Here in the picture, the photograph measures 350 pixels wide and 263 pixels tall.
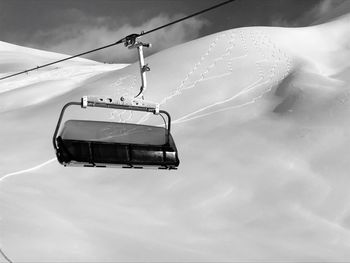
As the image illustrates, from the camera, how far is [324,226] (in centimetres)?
916

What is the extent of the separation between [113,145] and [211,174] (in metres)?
6.07

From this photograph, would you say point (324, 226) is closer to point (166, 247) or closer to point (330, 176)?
point (330, 176)

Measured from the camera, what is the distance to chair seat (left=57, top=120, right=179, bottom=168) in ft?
16.5

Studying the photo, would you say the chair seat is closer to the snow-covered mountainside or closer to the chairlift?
the chairlift

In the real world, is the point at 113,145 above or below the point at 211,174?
below

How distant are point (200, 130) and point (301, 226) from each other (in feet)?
15.2

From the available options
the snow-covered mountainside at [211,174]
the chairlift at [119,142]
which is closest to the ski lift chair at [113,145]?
the chairlift at [119,142]

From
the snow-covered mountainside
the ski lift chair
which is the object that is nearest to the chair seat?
the ski lift chair

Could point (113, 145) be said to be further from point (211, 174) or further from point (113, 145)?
point (211, 174)

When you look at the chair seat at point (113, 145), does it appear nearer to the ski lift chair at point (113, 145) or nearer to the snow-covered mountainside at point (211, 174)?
the ski lift chair at point (113, 145)

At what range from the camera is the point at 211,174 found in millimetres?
11055

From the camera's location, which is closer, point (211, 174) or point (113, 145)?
point (113, 145)

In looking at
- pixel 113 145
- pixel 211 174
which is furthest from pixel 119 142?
pixel 211 174

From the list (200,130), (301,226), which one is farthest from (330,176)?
(200,130)
